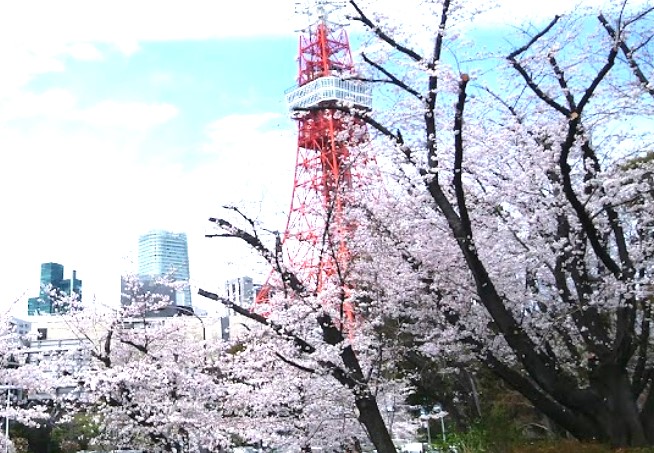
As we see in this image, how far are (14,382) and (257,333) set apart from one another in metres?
3.06

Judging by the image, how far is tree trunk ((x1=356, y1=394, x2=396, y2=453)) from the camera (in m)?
7.35

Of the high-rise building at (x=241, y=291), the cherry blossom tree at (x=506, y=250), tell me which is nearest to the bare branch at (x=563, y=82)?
the cherry blossom tree at (x=506, y=250)

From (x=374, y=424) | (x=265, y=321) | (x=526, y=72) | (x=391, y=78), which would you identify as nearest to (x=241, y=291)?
(x=265, y=321)

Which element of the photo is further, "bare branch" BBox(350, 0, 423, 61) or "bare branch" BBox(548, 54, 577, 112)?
"bare branch" BBox(350, 0, 423, 61)

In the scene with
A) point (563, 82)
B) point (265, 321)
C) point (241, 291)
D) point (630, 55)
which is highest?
point (630, 55)

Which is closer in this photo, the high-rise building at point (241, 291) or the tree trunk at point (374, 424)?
the tree trunk at point (374, 424)

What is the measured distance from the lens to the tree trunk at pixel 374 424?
7.35 metres

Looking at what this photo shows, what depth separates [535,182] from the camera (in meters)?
7.13

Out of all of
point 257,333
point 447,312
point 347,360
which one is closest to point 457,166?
point 447,312

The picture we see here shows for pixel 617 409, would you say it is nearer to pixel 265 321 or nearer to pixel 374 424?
pixel 374 424

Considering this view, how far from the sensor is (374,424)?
24.6ft

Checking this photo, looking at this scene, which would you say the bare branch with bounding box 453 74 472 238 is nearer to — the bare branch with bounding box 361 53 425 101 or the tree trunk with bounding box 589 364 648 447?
the bare branch with bounding box 361 53 425 101

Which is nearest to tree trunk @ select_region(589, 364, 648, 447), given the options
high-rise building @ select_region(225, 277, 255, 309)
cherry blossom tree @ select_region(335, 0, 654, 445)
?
cherry blossom tree @ select_region(335, 0, 654, 445)

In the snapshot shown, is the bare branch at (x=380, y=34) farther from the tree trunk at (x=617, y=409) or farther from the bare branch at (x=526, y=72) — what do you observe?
the tree trunk at (x=617, y=409)
